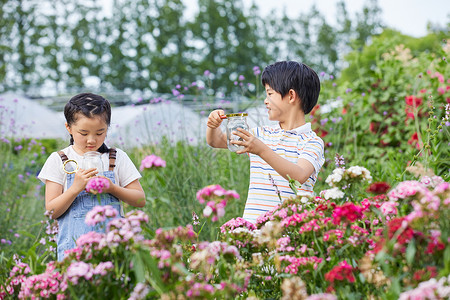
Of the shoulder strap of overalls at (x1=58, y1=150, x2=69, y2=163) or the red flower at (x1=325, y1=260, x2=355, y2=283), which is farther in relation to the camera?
the shoulder strap of overalls at (x1=58, y1=150, x2=69, y2=163)

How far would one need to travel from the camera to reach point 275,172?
107 inches

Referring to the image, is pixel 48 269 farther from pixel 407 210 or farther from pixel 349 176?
pixel 407 210

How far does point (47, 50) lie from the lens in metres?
24.2

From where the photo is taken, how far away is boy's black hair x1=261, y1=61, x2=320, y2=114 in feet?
9.04

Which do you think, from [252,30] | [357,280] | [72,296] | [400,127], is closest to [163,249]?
[72,296]

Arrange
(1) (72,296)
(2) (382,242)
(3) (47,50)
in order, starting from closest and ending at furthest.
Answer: (2) (382,242) → (1) (72,296) → (3) (47,50)

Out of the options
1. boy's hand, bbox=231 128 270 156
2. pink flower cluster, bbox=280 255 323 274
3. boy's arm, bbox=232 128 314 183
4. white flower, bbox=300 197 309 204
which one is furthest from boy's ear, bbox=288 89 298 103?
pink flower cluster, bbox=280 255 323 274

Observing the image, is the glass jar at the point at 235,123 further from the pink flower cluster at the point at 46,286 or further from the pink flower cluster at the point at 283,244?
the pink flower cluster at the point at 46,286

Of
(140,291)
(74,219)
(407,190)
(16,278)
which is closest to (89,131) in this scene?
(74,219)

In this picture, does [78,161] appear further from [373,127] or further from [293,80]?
[373,127]

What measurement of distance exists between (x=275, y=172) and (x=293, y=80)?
1.73 feet

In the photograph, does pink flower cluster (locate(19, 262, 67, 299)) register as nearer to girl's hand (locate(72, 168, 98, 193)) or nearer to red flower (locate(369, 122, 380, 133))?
girl's hand (locate(72, 168, 98, 193))

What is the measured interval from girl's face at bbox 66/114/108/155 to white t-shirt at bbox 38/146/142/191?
87 mm

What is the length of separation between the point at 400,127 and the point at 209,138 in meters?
3.01
